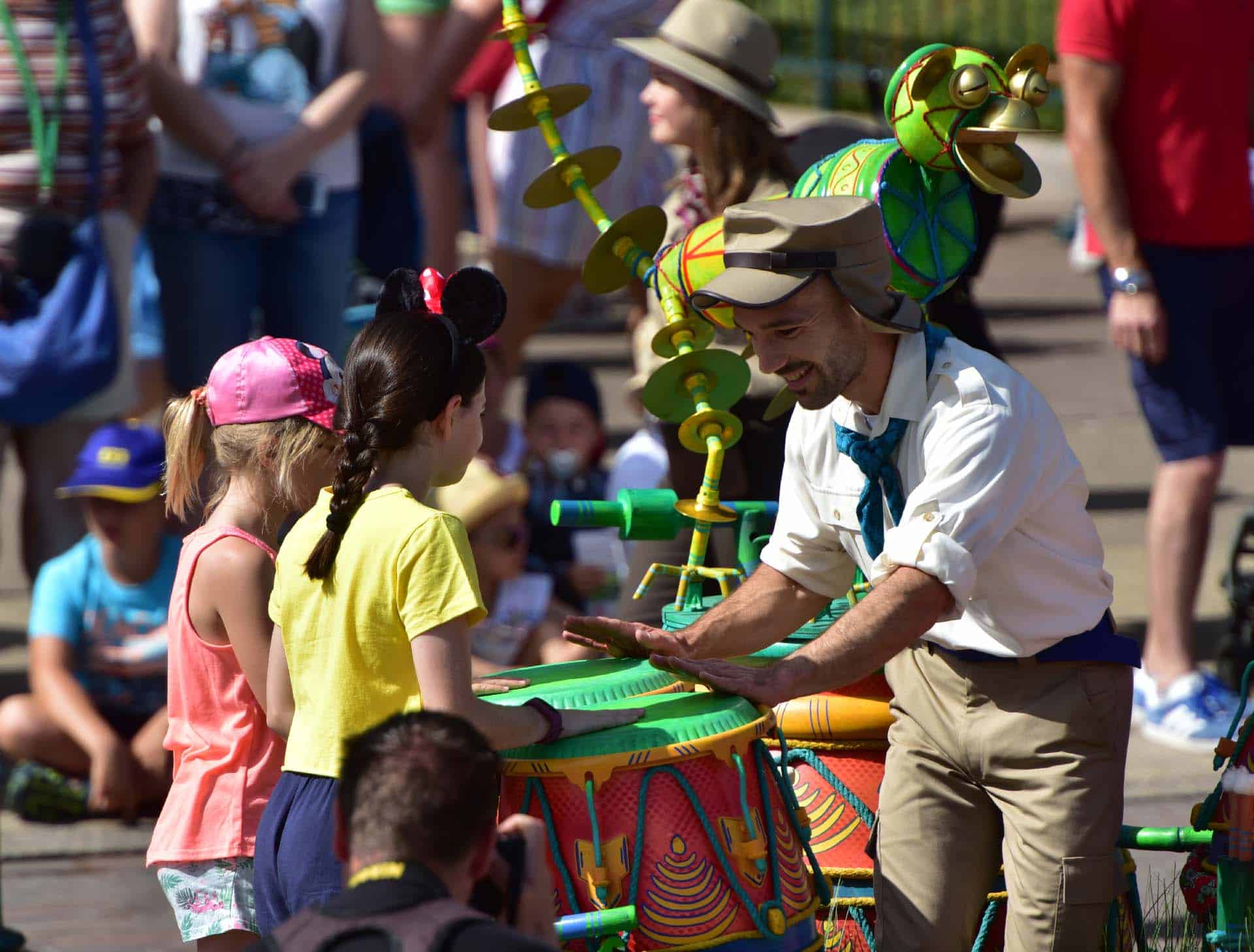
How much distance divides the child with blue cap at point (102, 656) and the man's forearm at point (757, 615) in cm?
228

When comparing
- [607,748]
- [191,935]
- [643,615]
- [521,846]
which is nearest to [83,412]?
[643,615]

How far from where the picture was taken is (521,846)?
2.40 m

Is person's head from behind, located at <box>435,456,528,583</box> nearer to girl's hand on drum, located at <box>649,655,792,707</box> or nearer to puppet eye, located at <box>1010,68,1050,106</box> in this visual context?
girl's hand on drum, located at <box>649,655,792,707</box>

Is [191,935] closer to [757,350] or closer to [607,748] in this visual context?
[607,748]

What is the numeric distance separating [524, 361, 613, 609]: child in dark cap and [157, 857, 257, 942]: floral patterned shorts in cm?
294

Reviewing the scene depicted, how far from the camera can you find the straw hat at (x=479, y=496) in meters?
5.72

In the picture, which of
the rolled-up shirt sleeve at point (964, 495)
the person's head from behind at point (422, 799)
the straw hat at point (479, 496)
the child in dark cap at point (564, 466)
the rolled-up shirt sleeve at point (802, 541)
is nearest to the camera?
the person's head from behind at point (422, 799)

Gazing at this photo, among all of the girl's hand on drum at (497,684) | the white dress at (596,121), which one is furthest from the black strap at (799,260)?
the white dress at (596,121)

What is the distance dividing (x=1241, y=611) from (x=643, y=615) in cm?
189

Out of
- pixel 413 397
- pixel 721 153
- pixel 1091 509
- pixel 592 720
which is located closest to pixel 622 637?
pixel 592 720

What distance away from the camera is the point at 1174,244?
5.41 metres

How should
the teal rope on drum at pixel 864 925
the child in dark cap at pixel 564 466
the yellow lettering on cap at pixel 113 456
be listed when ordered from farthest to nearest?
1. the child in dark cap at pixel 564 466
2. the yellow lettering on cap at pixel 113 456
3. the teal rope on drum at pixel 864 925

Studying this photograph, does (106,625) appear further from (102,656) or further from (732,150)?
(732,150)

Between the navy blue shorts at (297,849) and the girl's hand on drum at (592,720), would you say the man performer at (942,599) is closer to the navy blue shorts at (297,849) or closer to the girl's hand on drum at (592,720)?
the girl's hand on drum at (592,720)
